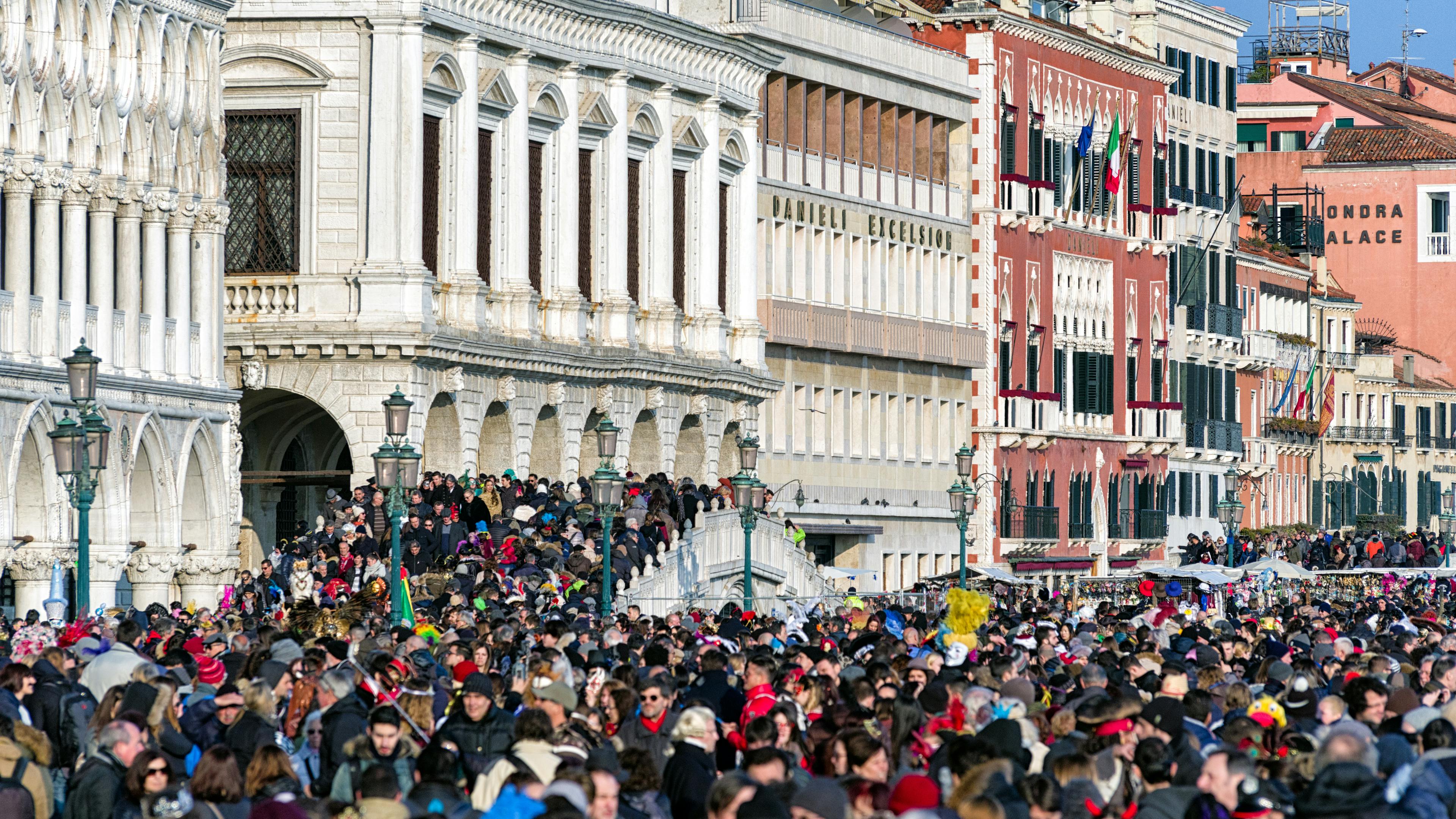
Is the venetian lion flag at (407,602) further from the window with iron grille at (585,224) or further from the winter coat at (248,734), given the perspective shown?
the window with iron grille at (585,224)

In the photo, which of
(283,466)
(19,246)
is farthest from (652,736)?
(283,466)

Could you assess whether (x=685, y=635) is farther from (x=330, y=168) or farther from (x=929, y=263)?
(x=929, y=263)

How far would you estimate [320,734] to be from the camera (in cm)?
1908

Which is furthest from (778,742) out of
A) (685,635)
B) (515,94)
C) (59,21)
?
(515,94)

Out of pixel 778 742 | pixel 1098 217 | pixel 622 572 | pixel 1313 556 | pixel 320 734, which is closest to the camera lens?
pixel 778 742

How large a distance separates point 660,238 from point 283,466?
26.9 feet

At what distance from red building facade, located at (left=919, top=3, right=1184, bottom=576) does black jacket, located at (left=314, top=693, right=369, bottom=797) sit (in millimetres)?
56484

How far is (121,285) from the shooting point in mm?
44344

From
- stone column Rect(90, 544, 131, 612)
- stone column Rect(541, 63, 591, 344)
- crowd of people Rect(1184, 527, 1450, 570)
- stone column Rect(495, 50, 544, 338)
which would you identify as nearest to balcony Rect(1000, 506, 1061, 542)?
crowd of people Rect(1184, 527, 1450, 570)

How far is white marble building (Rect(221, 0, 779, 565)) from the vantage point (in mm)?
50688

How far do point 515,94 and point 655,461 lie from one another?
7.83 meters

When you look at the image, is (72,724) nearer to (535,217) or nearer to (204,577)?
(204,577)

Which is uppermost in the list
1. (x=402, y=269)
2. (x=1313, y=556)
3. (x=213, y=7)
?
(x=213, y=7)

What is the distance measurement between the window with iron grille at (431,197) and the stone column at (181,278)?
5.94m
